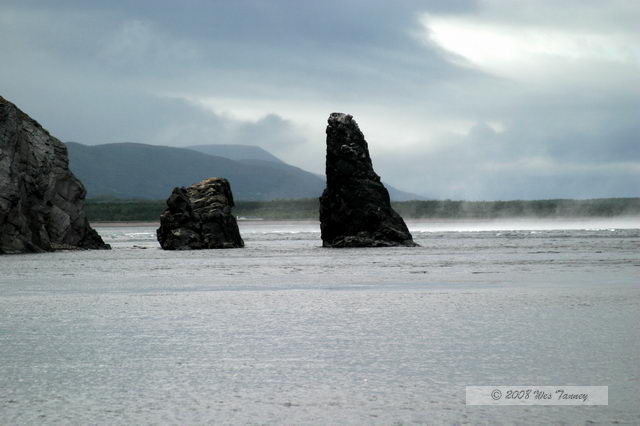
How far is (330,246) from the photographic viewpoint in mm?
37344

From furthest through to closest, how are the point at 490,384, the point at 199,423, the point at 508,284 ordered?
1. the point at 508,284
2. the point at 490,384
3. the point at 199,423

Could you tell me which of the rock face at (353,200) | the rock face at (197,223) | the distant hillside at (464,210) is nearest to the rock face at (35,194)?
the rock face at (197,223)

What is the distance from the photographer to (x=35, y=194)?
34.9 metres

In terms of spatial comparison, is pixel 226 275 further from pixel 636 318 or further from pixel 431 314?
pixel 636 318

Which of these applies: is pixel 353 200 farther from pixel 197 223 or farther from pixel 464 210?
pixel 464 210

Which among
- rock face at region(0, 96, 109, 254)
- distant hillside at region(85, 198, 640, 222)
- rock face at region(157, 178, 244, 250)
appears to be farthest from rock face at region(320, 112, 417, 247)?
distant hillside at region(85, 198, 640, 222)

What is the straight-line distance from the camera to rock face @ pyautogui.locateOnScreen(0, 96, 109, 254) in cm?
3206

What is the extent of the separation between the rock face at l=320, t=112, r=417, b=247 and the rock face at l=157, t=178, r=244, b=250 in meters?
4.38

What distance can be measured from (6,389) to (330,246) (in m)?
30.9

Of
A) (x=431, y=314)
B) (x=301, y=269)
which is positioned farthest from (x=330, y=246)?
(x=431, y=314)

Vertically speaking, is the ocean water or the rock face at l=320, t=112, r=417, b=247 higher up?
the rock face at l=320, t=112, r=417, b=247

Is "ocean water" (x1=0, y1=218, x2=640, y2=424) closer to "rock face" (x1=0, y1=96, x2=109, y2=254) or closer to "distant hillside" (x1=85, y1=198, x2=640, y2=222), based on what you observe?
"rock face" (x1=0, y1=96, x2=109, y2=254)

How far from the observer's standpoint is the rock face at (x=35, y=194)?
105ft

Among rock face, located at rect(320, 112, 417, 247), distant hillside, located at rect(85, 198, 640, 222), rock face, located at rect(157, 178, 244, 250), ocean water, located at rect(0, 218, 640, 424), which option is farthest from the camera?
distant hillside, located at rect(85, 198, 640, 222)
